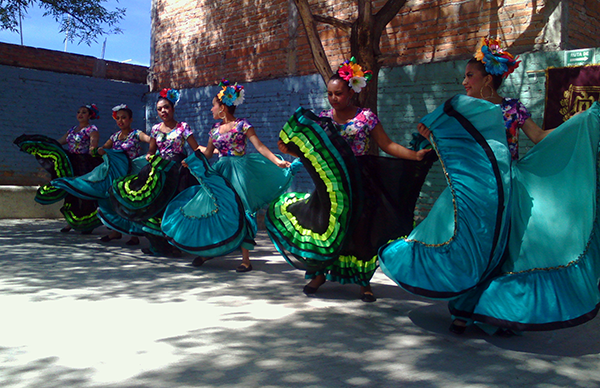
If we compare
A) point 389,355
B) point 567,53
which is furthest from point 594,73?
point 389,355

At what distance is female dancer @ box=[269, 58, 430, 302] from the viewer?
4.69 meters

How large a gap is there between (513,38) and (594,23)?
1164 millimetres

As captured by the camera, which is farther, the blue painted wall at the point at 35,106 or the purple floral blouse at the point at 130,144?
the blue painted wall at the point at 35,106

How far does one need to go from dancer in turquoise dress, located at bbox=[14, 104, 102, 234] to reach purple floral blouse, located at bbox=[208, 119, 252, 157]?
323cm

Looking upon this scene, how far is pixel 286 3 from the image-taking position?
10461 millimetres

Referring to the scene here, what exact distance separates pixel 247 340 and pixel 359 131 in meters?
2.01

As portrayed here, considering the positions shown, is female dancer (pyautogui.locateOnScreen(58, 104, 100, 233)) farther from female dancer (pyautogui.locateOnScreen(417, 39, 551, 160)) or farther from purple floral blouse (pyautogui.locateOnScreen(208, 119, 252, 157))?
female dancer (pyautogui.locateOnScreen(417, 39, 551, 160))

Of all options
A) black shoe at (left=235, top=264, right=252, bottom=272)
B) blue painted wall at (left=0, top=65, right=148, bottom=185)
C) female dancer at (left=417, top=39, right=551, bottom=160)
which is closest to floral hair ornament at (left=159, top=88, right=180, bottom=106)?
black shoe at (left=235, top=264, right=252, bottom=272)

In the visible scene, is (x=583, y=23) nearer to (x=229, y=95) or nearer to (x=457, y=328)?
A: (x=229, y=95)

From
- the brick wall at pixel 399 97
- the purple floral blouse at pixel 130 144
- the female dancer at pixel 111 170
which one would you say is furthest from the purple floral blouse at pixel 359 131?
the purple floral blouse at pixel 130 144

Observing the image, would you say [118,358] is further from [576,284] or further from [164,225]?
[164,225]

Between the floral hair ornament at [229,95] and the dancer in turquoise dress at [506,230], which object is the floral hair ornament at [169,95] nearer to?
the floral hair ornament at [229,95]

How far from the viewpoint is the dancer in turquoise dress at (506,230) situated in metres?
3.38

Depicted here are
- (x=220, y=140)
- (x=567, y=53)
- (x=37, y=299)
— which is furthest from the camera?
(x=567, y=53)
